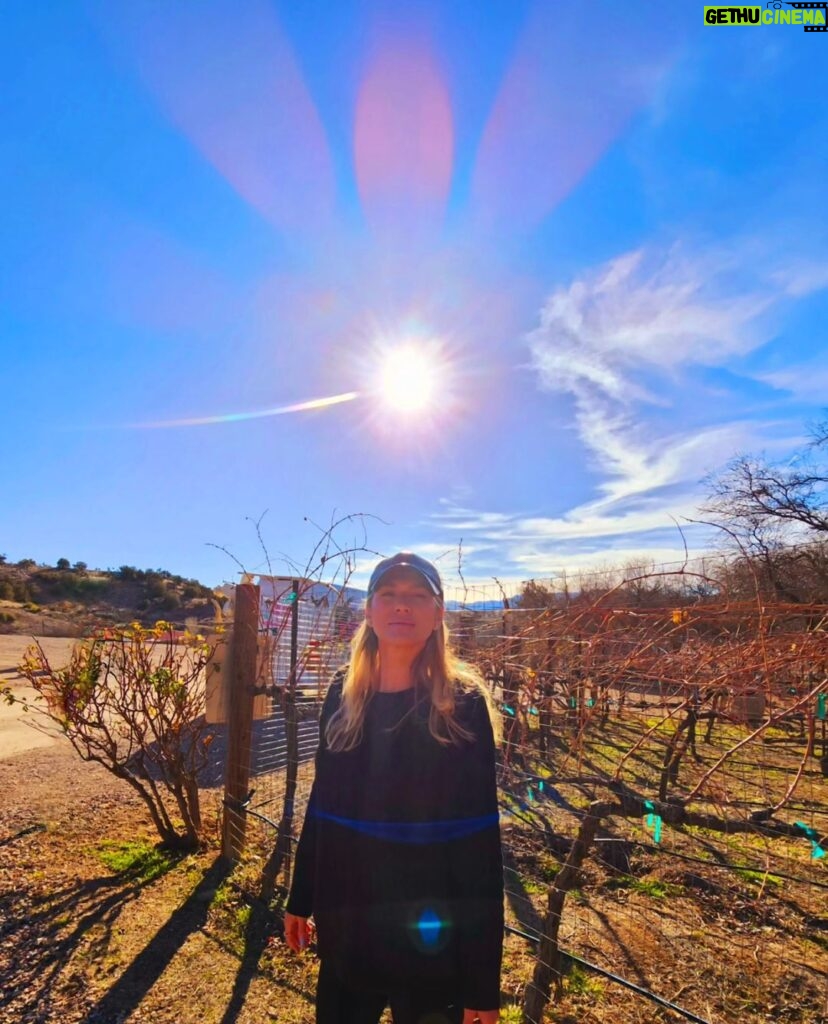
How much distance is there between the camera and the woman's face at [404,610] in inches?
63.5

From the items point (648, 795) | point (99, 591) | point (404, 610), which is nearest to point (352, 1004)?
point (404, 610)

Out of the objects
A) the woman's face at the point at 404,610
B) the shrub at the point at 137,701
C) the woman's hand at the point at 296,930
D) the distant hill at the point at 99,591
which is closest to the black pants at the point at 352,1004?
the woman's hand at the point at 296,930

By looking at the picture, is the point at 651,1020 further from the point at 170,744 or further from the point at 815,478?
the point at 815,478

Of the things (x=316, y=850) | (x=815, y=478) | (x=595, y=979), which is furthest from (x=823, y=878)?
(x=815, y=478)

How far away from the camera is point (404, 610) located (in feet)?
5.36

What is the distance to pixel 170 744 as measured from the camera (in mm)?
3916

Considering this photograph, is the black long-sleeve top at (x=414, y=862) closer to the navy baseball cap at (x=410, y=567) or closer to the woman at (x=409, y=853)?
the woman at (x=409, y=853)

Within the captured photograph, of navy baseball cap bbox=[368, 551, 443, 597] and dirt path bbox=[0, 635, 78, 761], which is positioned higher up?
navy baseball cap bbox=[368, 551, 443, 597]

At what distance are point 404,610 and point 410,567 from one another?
13cm

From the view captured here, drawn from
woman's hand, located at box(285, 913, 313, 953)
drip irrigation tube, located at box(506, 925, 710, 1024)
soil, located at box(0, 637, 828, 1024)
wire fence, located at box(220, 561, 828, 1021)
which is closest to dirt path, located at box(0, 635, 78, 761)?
soil, located at box(0, 637, 828, 1024)

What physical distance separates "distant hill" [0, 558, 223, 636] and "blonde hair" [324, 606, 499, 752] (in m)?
28.7

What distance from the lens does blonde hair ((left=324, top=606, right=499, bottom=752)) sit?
4.76 feet

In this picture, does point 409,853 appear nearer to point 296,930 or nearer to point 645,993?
point 296,930

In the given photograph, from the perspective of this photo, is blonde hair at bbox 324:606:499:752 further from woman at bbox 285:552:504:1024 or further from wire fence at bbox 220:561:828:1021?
wire fence at bbox 220:561:828:1021
